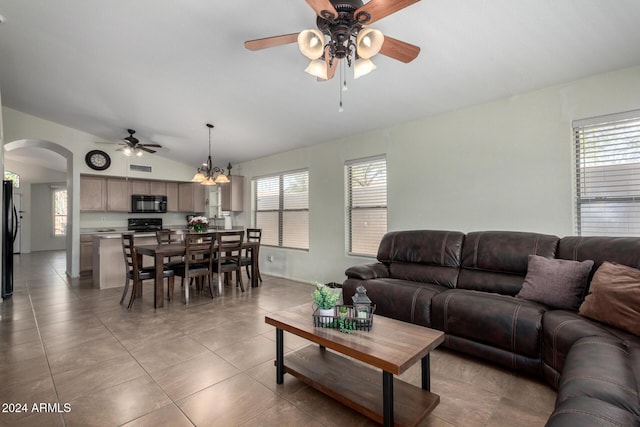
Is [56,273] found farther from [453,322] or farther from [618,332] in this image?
[618,332]

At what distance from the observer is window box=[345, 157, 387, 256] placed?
4441mm

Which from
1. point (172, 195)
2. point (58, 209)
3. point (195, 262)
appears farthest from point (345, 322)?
point (58, 209)

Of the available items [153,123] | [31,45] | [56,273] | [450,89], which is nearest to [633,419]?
[450,89]

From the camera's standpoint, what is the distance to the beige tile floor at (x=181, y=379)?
71.2 inches

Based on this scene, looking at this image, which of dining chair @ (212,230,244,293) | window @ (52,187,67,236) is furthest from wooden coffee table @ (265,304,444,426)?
window @ (52,187,67,236)

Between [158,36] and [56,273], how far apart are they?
6.09 meters

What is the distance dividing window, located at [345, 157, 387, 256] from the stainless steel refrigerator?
5.02 metres

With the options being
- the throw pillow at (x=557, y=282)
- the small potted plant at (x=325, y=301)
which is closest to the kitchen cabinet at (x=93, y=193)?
the small potted plant at (x=325, y=301)

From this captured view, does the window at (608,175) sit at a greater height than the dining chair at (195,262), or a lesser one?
Result: greater

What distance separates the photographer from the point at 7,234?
4406mm

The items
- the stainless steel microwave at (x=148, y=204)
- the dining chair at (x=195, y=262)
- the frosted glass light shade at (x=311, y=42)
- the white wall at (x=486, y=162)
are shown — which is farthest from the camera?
the stainless steel microwave at (x=148, y=204)

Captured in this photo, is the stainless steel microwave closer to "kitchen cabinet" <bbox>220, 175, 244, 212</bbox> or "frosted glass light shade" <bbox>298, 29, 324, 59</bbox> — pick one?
"kitchen cabinet" <bbox>220, 175, 244, 212</bbox>

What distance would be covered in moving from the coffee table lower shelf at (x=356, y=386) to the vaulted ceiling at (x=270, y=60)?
8.67 feet

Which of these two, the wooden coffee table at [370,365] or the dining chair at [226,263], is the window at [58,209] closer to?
the dining chair at [226,263]
